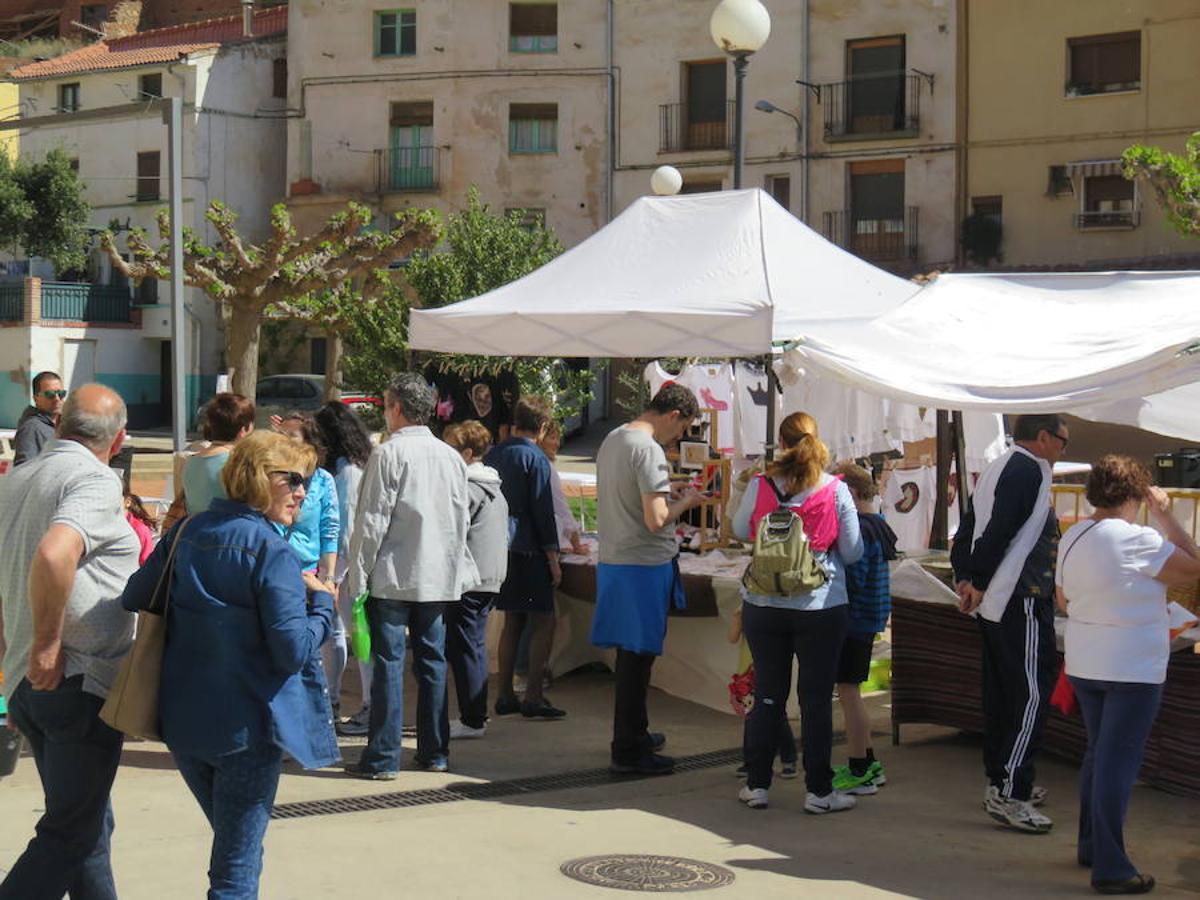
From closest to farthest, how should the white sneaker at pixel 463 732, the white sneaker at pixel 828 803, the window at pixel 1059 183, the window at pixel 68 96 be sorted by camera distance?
1. the white sneaker at pixel 828 803
2. the white sneaker at pixel 463 732
3. the window at pixel 1059 183
4. the window at pixel 68 96

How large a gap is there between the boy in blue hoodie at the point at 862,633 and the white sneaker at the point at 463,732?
197cm

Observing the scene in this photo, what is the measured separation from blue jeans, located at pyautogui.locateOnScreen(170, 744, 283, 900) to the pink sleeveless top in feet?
9.45

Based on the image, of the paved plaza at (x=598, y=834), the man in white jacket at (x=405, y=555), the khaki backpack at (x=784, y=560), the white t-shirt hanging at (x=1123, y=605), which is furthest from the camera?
the man in white jacket at (x=405, y=555)

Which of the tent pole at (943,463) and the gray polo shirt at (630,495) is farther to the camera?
the tent pole at (943,463)

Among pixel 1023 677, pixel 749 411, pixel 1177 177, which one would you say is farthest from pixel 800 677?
pixel 1177 177

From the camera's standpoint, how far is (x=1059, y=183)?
3444 cm

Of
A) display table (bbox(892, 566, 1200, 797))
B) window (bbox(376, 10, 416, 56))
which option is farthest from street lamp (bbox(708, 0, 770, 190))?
window (bbox(376, 10, 416, 56))

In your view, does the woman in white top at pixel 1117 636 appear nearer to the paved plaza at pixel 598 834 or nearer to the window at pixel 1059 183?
the paved plaza at pixel 598 834

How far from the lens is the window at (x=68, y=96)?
153 ft

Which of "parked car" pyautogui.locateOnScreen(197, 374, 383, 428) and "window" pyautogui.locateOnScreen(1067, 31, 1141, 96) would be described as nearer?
"window" pyautogui.locateOnScreen(1067, 31, 1141, 96)

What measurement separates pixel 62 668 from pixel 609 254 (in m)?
6.20

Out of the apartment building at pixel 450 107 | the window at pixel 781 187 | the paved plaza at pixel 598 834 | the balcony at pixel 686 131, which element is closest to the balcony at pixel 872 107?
the window at pixel 781 187

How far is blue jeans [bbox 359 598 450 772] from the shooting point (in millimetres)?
7355

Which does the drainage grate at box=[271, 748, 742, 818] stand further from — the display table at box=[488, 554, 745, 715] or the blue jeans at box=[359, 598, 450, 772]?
the display table at box=[488, 554, 745, 715]
